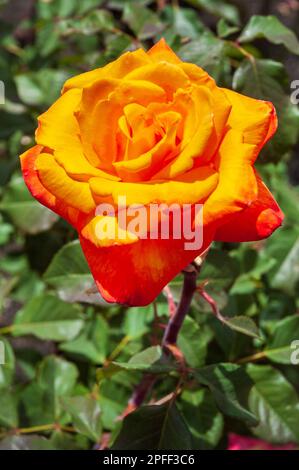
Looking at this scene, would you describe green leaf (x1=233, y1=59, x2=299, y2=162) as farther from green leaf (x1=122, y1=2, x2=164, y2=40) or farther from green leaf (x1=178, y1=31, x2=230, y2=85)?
green leaf (x1=122, y1=2, x2=164, y2=40)

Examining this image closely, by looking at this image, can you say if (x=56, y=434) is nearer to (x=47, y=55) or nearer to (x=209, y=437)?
(x=209, y=437)

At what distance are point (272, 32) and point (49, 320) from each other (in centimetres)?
50

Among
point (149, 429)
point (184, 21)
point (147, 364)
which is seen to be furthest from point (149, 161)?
point (184, 21)

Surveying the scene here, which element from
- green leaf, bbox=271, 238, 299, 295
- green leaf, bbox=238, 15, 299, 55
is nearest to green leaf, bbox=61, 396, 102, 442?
green leaf, bbox=271, 238, 299, 295

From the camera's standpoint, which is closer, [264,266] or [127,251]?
[127,251]

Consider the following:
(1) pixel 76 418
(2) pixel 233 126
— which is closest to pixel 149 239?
(2) pixel 233 126

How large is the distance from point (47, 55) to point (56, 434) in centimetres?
74

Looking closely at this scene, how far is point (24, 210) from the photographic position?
1.06m

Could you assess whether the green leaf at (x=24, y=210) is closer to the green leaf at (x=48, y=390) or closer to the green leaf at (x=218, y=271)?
the green leaf at (x=48, y=390)

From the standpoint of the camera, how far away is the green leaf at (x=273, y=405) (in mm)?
861

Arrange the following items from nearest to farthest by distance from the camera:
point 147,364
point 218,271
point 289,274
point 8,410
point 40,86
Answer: point 147,364
point 218,271
point 8,410
point 289,274
point 40,86

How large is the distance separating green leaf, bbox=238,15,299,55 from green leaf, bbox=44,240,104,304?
0.35 meters

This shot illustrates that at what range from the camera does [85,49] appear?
1370mm

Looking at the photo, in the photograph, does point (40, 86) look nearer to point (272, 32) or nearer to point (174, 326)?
point (272, 32)
